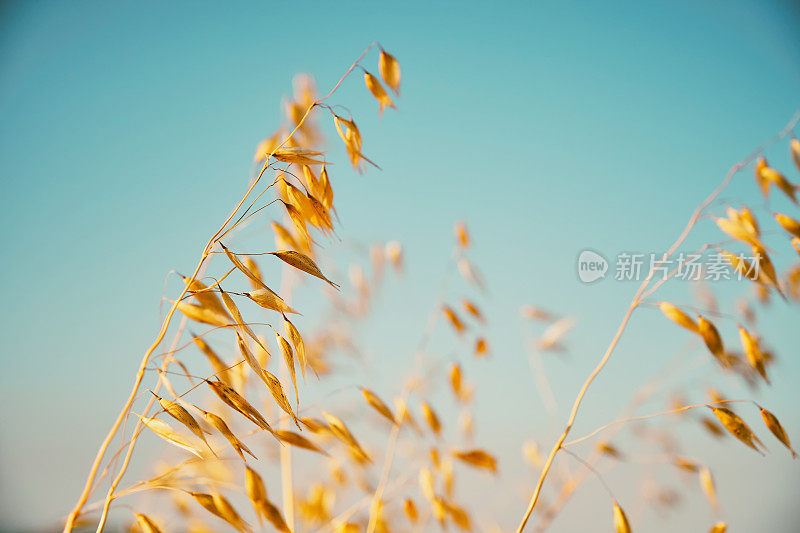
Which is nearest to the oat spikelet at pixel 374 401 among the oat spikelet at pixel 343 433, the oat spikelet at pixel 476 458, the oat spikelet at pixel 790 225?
the oat spikelet at pixel 343 433

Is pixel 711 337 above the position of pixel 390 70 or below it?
below

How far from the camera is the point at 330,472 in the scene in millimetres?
1049

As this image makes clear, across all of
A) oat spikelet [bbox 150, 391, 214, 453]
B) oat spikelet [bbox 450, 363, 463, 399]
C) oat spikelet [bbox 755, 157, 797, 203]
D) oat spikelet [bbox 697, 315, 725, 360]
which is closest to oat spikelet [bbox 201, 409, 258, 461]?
oat spikelet [bbox 150, 391, 214, 453]

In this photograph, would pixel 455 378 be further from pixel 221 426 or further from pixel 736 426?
pixel 221 426

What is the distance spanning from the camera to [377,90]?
1.81ft

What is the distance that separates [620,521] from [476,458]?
24 cm

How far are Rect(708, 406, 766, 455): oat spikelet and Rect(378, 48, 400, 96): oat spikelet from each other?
461 millimetres

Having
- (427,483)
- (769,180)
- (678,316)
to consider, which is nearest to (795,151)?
(769,180)

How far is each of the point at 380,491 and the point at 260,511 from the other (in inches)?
8.8

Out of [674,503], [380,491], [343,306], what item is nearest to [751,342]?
[380,491]

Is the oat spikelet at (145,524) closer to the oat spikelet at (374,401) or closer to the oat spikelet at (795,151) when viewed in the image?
the oat spikelet at (374,401)

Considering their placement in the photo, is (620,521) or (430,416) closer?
(620,521)

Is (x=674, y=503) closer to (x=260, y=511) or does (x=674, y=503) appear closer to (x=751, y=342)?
(x=751, y=342)

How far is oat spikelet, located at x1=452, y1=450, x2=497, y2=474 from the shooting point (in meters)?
0.71
